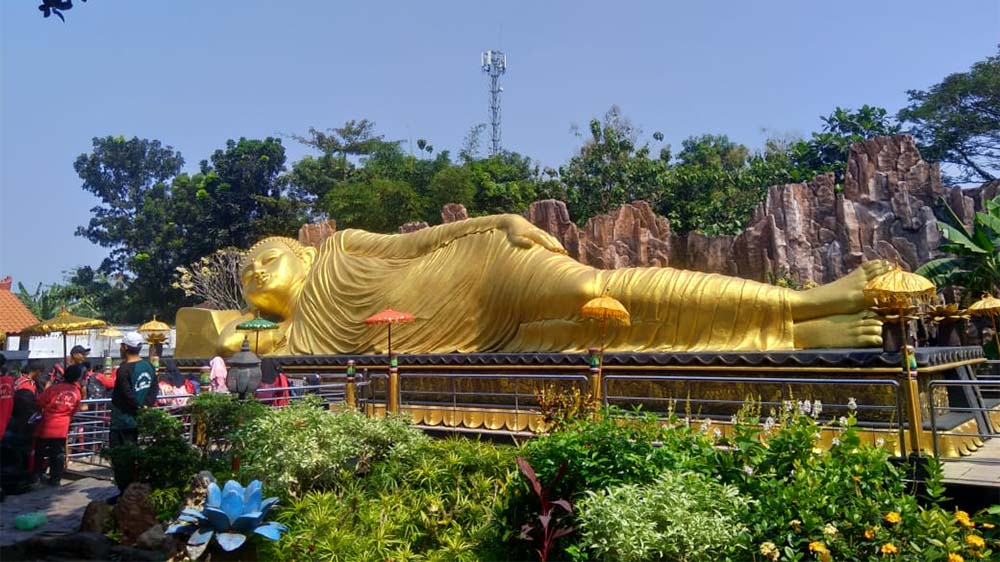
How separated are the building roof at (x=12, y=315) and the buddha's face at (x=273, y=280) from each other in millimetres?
9240

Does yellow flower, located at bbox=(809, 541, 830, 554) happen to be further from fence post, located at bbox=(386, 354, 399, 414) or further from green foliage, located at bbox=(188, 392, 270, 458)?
fence post, located at bbox=(386, 354, 399, 414)

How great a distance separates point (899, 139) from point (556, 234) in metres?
8.55

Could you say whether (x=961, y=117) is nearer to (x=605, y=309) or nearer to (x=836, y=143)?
(x=836, y=143)

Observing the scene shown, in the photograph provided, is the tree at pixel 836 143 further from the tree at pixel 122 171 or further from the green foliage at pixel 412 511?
the tree at pixel 122 171

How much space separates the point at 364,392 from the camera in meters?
10.7

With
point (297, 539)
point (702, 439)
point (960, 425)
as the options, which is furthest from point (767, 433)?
point (297, 539)

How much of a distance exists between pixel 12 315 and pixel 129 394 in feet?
53.9

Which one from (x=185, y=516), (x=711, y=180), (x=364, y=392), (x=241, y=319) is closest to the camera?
(x=185, y=516)

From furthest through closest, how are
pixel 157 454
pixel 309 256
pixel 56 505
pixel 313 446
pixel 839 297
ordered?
pixel 309 256
pixel 839 297
pixel 56 505
pixel 157 454
pixel 313 446

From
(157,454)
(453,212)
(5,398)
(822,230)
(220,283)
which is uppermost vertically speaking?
(453,212)

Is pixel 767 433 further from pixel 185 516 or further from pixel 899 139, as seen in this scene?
pixel 899 139

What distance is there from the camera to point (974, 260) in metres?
14.9

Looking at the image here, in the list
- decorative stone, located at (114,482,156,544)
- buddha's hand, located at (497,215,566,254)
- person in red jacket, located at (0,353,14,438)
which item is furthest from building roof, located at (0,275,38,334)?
decorative stone, located at (114,482,156,544)

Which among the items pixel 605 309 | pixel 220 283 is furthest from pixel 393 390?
pixel 220 283
